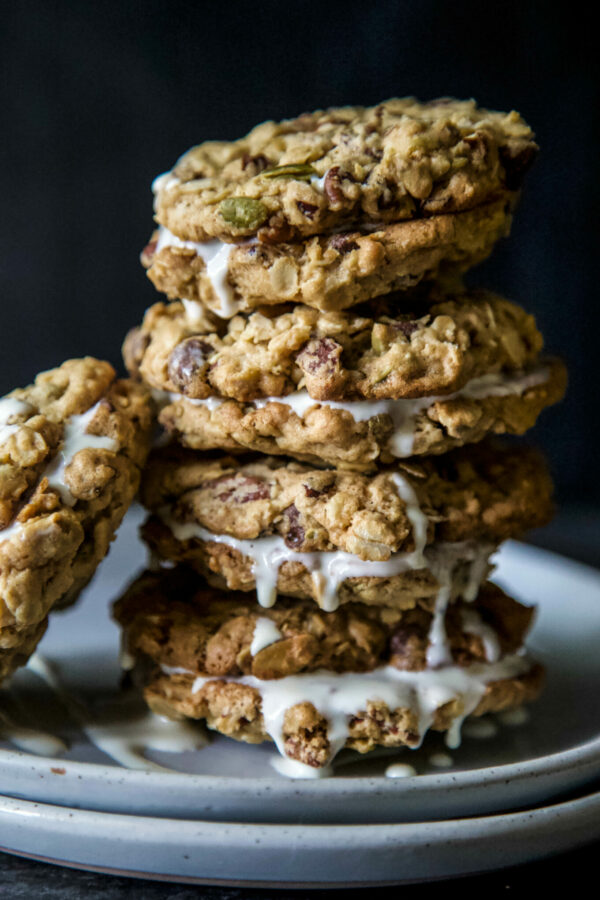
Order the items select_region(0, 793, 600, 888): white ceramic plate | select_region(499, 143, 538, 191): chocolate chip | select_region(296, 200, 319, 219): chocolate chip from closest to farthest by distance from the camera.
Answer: select_region(0, 793, 600, 888): white ceramic plate < select_region(296, 200, 319, 219): chocolate chip < select_region(499, 143, 538, 191): chocolate chip

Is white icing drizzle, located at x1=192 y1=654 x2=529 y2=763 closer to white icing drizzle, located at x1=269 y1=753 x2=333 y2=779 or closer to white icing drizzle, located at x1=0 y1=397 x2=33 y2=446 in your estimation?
white icing drizzle, located at x1=269 y1=753 x2=333 y2=779

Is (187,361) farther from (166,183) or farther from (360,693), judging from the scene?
(360,693)

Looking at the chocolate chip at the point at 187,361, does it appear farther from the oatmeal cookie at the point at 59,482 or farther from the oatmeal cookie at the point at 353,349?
the oatmeal cookie at the point at 59,482

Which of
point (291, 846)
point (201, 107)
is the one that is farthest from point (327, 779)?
point (201, 107)

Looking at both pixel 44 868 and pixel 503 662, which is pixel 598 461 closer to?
pixel 503 662

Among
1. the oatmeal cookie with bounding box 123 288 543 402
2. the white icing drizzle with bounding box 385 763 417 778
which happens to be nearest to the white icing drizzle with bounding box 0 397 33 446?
the oatmeal cookie with bounding box 123 288 543 402

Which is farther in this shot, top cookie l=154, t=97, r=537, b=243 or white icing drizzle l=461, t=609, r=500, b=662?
white icing drizzle l=461, t=609, r=500, b=662

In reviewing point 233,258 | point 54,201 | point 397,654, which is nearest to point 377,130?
point 233,258
